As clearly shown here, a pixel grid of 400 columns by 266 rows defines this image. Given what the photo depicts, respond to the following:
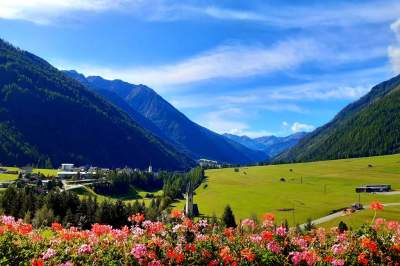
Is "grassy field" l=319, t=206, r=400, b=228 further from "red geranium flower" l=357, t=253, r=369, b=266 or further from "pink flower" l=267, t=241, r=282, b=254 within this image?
"pink flower" l=267, t=241, r=282, b=254

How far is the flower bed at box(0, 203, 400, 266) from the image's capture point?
12.3 m

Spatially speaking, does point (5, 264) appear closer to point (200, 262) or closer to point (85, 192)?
point (200, 262)

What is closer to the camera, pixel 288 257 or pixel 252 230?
pixel 288 257

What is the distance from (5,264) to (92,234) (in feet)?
8.11

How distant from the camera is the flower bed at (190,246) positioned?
12344 millimetres

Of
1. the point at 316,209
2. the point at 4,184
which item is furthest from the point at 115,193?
the point at 316,209

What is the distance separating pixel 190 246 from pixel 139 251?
1591 mm

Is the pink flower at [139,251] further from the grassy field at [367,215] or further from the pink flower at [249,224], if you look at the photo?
the grassy field at [367,215]

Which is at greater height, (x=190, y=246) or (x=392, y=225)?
(x=392, y=225)

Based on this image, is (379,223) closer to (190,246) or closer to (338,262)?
(338,262)

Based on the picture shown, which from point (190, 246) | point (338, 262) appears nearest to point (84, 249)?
point (190, 246)

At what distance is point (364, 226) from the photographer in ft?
48.9

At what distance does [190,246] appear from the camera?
13.3 meters

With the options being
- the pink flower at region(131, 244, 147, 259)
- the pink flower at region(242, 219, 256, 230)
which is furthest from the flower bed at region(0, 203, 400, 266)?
the pink flower at region(242, 219, 256, 230)
